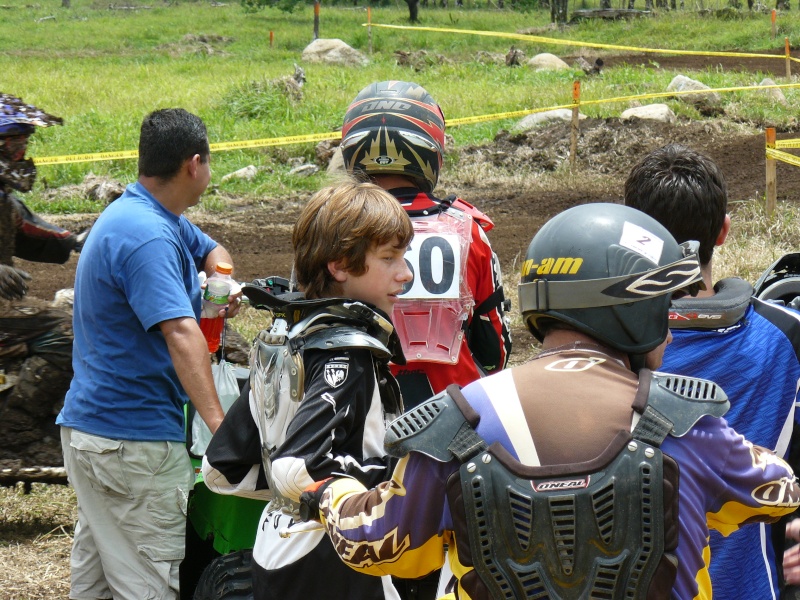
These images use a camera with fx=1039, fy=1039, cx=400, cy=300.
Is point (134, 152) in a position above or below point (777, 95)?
below

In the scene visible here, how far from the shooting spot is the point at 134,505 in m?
4.05

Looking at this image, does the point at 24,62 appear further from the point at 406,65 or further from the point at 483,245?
the point at 483,245

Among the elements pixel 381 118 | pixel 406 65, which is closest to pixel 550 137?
pixel 406 65

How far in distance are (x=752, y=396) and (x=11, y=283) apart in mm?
3813

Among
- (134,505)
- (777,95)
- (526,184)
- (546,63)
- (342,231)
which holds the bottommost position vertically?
(526,184)

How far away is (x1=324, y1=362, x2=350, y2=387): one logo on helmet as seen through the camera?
251cm

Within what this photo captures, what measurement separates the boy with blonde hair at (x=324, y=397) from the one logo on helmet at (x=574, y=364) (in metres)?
0.61

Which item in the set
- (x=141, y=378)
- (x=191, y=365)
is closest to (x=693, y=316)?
(x=191, y=365)

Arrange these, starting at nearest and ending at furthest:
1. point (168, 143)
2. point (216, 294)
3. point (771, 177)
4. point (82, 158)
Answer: point (168, 143) < point (216, 294) < point (771, 177) < point (82, 158)

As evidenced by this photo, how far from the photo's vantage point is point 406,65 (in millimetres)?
26875

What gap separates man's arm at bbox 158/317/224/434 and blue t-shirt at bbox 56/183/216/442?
0.19 ft

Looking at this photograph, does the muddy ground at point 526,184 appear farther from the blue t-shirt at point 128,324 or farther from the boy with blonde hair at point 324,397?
the boy with blonde hair at point 324,397

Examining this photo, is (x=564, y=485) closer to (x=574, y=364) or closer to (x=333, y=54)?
(x=574, y=364)

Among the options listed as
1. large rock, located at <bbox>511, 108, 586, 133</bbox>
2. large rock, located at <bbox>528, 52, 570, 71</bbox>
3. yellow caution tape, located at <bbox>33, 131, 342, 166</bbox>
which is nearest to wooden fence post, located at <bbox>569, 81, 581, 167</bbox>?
large rock, located at <bbox>511, 108, 586, 133</bbox>
